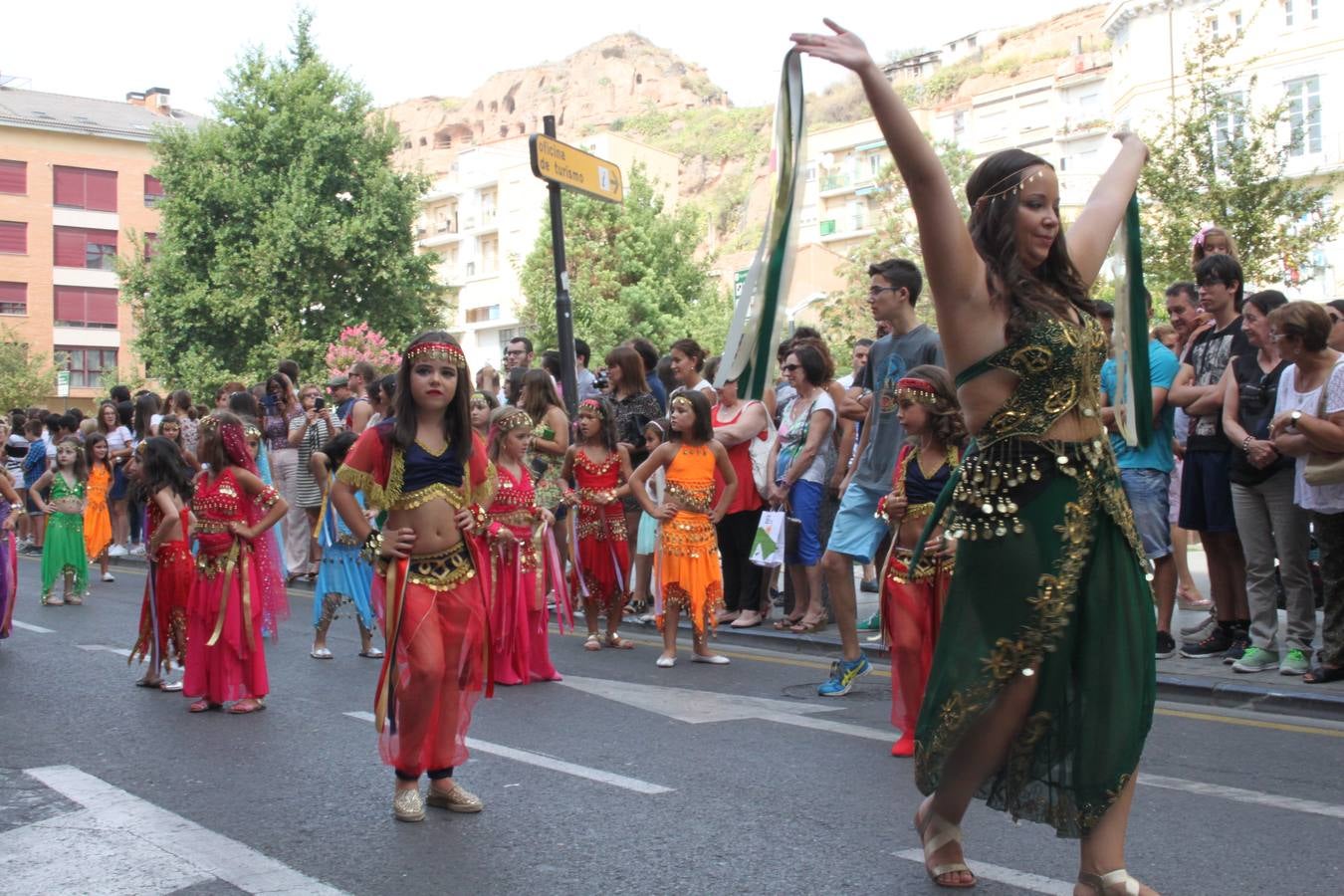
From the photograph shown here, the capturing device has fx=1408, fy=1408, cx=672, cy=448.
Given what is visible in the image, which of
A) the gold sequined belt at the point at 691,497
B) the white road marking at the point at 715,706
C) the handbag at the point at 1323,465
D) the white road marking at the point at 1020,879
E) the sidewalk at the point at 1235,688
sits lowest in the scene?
the white road marking at the point at 715,706

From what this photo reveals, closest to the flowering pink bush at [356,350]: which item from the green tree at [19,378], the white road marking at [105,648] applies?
the white road marking at [105,648]

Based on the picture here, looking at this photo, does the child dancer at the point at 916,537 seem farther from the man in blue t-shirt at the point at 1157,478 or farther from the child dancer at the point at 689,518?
the child dancer at the point at 689,518

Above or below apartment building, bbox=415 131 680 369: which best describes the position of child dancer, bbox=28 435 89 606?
below

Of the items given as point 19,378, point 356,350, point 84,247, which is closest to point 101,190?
point 84,247

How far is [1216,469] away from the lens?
901 centimetres

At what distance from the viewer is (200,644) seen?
8.19m

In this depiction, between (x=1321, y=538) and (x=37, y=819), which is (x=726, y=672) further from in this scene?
(x=37, y=819)

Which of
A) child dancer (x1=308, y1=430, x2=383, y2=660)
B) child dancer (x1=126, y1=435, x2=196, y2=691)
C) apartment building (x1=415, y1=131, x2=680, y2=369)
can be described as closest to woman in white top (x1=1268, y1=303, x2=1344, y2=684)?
child dancer (x1=308, y1=430, x2=383, y2=660)

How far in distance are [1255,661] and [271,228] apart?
36315mm

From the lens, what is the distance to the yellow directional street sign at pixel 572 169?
13023mm

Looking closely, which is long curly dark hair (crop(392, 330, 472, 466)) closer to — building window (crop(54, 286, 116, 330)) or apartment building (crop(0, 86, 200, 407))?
apartment building (crop(0, 86, 200, 407))

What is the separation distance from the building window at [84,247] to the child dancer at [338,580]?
6212 cm

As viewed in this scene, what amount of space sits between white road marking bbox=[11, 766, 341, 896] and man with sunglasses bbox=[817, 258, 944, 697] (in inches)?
154

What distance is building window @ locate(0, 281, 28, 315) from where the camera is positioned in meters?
66.1
